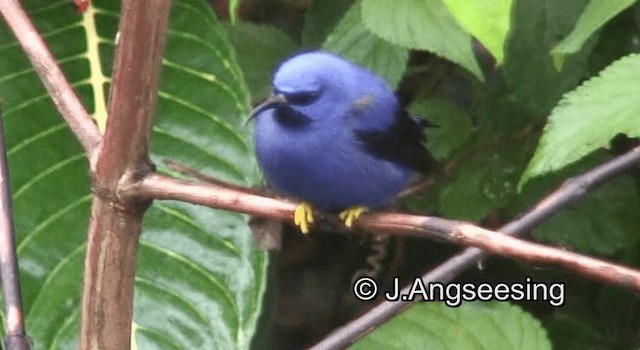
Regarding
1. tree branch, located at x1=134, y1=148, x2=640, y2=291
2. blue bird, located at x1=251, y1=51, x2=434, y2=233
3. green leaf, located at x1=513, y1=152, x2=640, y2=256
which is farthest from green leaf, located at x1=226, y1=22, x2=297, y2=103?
tree branch, located at x1=134, y1=148, x2=640, y2=291

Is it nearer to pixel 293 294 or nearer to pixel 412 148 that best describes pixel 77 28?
pixel 412 148

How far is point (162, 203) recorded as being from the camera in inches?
45.3

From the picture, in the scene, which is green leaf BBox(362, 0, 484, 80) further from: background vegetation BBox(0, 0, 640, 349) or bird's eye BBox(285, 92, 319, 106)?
bird's eye BBox(285, 92, 319, 106)

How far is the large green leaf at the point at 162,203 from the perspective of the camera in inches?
42.3

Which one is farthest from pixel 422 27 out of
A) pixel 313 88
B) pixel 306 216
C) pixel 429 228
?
pixel 429 228

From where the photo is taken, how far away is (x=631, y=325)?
149 cm

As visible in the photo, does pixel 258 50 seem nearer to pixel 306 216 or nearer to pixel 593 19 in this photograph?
pixel 306 216

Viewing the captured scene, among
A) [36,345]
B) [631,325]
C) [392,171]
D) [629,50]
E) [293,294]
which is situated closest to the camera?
[36,345]

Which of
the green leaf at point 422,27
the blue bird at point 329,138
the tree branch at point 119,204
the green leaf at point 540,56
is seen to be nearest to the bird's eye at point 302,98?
the blue bird at point 329,138

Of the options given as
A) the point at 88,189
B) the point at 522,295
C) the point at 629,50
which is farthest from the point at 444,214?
the point at 88,189

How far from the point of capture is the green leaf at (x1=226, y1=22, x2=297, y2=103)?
58.6 inches

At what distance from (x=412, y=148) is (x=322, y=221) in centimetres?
15

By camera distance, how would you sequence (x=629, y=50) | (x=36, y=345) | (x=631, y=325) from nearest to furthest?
(x=36, y=345), (x=629, y=50), (x=631, y=325)

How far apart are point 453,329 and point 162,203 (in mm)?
399
